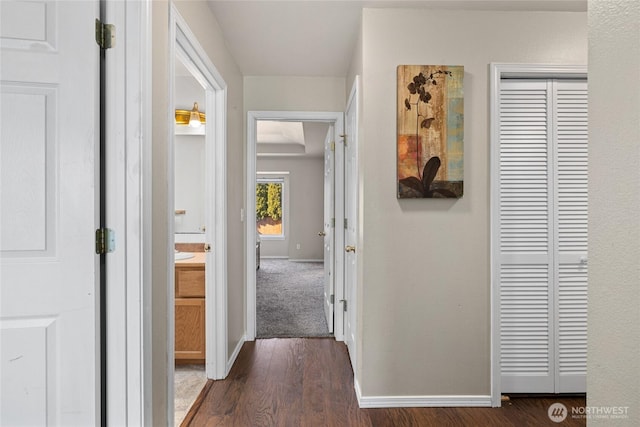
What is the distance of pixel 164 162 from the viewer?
1475 mm

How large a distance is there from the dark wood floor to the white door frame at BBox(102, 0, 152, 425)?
2.83 feet

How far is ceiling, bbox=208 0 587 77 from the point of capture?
2023 millimetres

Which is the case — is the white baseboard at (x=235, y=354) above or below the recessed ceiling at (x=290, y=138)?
below

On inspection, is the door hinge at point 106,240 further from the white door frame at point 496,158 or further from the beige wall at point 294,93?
the beige wall at point 294,93

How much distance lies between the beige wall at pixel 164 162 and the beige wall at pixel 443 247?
99 cm

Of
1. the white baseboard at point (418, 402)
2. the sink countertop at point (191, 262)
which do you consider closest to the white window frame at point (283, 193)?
the sink countertop at point (191, 262)

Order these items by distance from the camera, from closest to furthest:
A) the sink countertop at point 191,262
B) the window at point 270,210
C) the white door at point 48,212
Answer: the white door at point 48,212
the sink countertop at point 191,262
the window at point 270,210

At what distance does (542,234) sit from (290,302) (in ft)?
9.99

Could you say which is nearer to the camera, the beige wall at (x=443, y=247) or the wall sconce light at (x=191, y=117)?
the beige wall at (x=443, y=247)

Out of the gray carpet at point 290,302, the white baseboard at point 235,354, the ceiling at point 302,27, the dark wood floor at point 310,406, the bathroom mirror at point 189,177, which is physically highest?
the ceiling at point 302,27

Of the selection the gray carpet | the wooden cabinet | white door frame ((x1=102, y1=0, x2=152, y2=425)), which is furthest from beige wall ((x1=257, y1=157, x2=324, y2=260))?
white door frame ((x1=102, y1=0, x2=152, y2=425))

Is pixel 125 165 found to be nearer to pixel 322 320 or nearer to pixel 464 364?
pixel 464 364

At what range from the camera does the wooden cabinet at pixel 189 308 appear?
2480 millimetres

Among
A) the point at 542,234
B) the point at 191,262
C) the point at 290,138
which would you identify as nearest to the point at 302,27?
the point at 191,262
